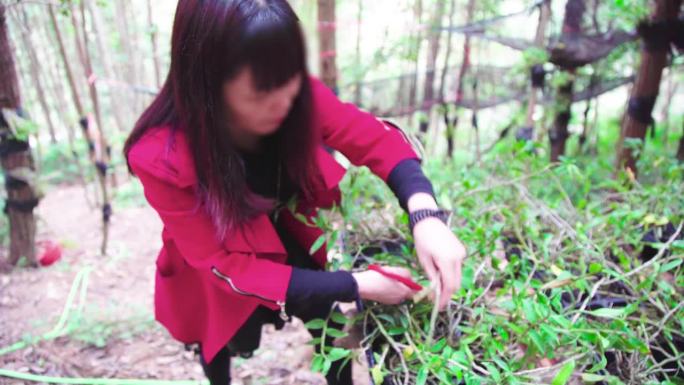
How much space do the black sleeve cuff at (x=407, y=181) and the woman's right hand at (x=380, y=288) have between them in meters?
0.19

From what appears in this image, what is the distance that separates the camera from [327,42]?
2922 mm

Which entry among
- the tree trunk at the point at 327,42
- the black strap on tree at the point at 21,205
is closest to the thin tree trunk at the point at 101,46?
the black strap on tree at the point at 21,205

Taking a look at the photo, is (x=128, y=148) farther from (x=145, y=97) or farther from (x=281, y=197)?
(x=145, y=97)

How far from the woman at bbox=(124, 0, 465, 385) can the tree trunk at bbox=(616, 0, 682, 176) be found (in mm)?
1497

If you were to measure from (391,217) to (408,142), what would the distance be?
1.24 feet

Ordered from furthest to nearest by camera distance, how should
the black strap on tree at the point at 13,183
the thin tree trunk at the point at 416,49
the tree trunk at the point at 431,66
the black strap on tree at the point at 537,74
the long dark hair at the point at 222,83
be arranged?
the tree trunk at the point at 431,66 < the thin tree trunk at the point at 416,49 < the black strap on tree at the point at 537,74 < the black strap on tree at the point at 13,183 < the long dark hair at the point at 222,83

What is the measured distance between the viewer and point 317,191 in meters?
1.17

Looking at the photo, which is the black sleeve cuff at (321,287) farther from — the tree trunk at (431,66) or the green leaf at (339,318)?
the tree trunk at (431,66)

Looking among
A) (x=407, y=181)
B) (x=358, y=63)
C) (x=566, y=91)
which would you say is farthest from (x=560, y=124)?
(x=407, y=181)

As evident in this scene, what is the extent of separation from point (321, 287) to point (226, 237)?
0.74ft

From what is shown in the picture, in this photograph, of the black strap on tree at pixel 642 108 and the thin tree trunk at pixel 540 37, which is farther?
the thin tree trunk at pixel 540 37

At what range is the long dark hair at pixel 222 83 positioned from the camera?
70 cm

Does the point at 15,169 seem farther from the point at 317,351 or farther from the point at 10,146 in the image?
the point at 317,351

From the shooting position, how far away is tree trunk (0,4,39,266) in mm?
1982
